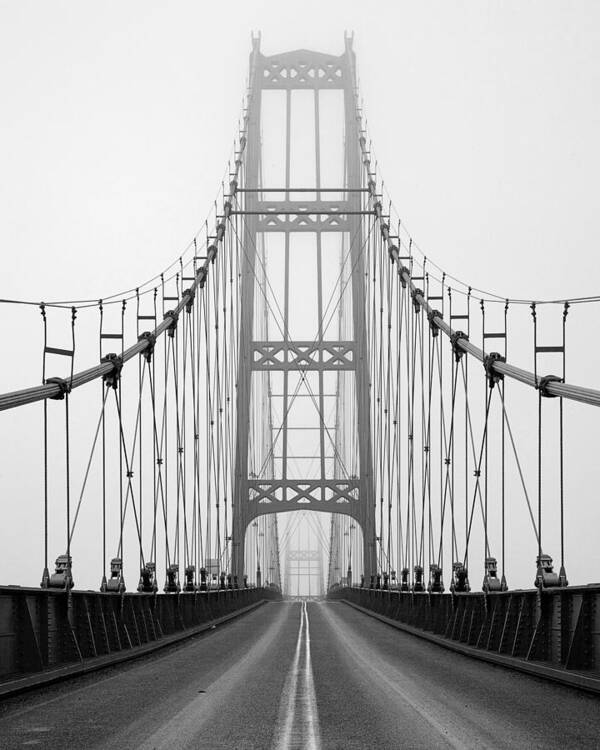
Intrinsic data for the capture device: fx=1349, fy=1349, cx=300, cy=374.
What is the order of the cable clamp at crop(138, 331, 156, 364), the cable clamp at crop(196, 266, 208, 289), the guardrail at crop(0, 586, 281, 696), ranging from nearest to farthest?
the guardrail at crop(0, 586, 281, 696), the cable clamp at crop(138, 331, 156, 364), the cable clamp at crop(196, 266, 208, 289)

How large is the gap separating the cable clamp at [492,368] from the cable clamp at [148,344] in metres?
5.65

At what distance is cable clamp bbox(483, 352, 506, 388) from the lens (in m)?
17.8

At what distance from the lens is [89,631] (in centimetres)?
1548

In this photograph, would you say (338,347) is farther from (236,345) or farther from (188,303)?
(188,303)

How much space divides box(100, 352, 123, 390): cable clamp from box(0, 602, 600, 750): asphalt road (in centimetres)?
358

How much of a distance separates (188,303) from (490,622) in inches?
516

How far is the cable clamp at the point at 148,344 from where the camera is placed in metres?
21.0

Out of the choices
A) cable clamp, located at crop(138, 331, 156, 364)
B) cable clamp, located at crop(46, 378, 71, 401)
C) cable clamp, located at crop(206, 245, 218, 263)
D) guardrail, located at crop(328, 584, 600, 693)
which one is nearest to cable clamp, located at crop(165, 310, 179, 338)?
cable clamp, located at crop(138, 331, 156, 364)

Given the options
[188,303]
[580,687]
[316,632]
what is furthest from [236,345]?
[580,687]

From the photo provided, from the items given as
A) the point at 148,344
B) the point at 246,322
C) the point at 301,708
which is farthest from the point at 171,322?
the point at 246,322

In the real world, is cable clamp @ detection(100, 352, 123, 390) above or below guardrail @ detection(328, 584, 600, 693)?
above

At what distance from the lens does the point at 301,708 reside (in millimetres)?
10039

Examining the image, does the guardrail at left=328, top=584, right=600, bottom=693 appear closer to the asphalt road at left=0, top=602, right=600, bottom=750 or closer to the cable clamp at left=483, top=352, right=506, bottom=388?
the asphalt road at left=0, top=602, right=600, bottom=750

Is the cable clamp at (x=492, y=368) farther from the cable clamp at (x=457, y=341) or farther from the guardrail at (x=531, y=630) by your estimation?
the cable clamp at (x=457, y=341)
